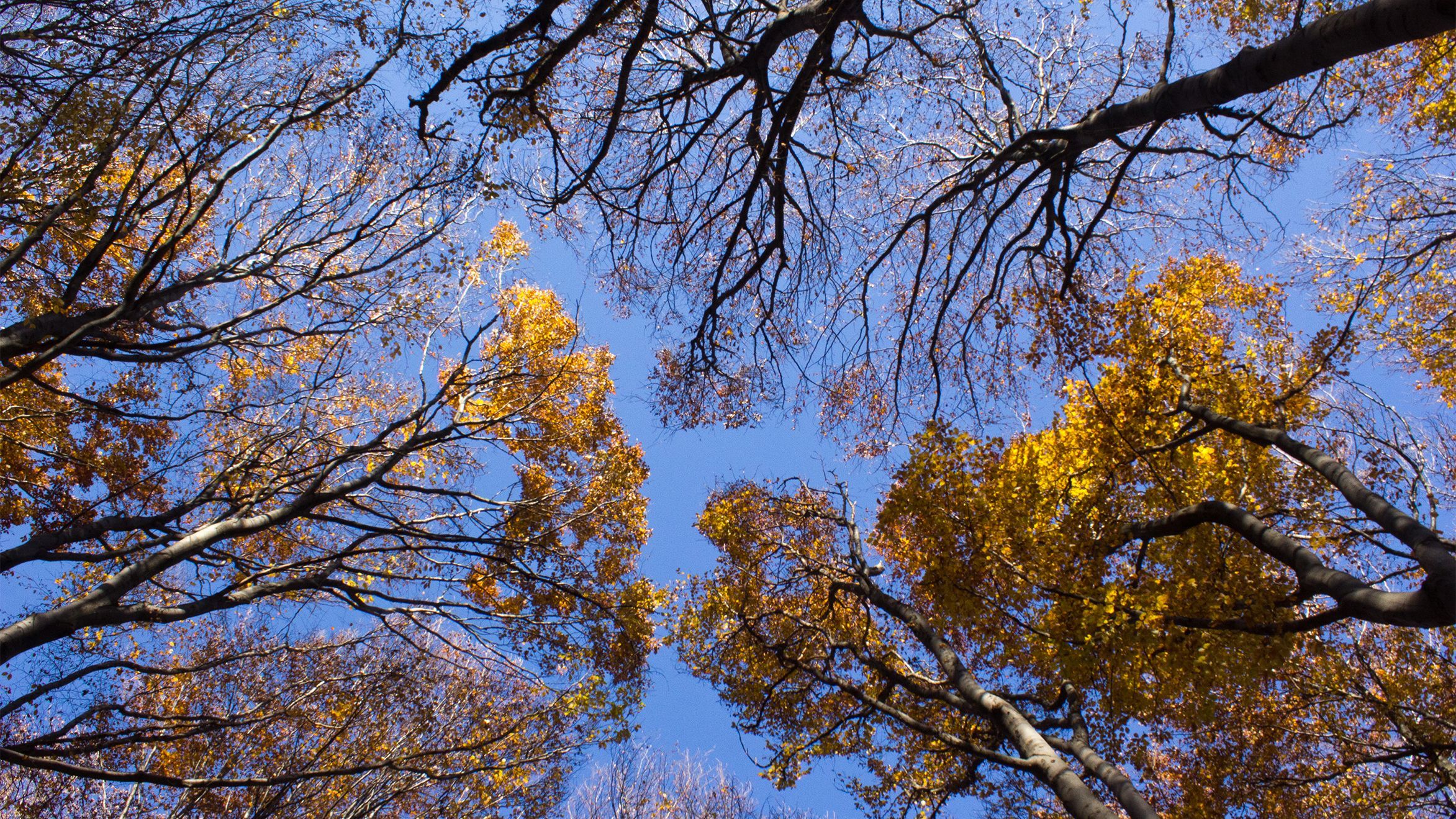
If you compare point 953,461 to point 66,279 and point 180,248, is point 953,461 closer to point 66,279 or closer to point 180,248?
point 66,279

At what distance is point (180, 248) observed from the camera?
27.3 ft

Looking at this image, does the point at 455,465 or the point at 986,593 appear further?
the point at 455,465

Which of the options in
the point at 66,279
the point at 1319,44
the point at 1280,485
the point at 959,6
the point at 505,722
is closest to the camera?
the point at 1319,44

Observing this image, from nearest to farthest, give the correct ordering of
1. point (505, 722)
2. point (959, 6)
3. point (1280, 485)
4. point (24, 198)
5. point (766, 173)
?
point (24, 198)
point (959, 6)
point (766, 173)
point (1280, 485)
point (505, 722)

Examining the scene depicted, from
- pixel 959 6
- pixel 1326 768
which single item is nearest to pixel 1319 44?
pixel 959 6

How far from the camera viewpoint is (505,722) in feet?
28.8

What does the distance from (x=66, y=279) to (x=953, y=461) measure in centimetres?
960

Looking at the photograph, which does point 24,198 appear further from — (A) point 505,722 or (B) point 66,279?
(A) point 505,722

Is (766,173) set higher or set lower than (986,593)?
higher

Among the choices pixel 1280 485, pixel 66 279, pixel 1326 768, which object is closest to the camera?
pixel 66 279

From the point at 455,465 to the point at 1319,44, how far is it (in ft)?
30.9

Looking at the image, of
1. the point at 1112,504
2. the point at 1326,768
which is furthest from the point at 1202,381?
the point at 1326,768

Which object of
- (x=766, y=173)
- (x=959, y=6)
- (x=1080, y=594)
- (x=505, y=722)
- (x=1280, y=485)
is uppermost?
(x=959, y=6)

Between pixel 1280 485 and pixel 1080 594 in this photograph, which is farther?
pixel 1280 485
